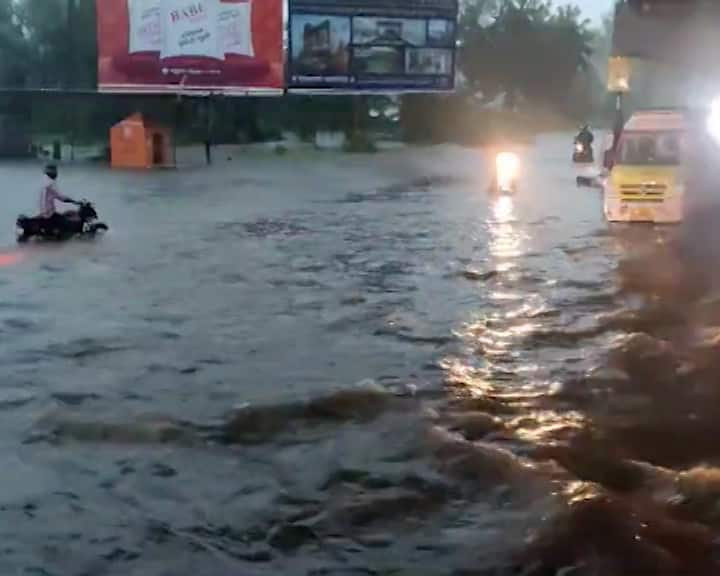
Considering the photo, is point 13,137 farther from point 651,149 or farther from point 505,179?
point 651,149

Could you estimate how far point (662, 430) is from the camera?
8234 mm

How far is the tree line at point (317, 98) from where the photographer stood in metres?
48.9

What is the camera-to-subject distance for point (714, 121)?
1040 inches

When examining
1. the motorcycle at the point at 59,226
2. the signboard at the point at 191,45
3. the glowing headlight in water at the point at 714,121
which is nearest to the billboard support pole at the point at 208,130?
the signboard at the point at 191,45

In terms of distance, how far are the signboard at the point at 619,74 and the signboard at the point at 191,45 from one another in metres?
14.4

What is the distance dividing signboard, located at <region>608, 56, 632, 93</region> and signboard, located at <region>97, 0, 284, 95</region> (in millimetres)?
14423

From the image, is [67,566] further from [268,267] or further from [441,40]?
[441,40]

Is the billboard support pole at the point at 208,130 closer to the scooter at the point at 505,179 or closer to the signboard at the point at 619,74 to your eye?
the scooter at the point at 505,179

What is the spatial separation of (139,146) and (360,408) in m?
32.1

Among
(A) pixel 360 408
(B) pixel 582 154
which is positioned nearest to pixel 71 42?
(B) pixel 582 154

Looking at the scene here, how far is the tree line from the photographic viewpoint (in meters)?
48.9

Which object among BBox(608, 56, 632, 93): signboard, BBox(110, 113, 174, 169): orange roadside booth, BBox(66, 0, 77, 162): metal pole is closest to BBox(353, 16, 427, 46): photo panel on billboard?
BBox(110, 113, 174, 169): orange roadside booth

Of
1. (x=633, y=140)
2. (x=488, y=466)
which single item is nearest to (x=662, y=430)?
(x=488, y=466)

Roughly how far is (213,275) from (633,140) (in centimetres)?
898
